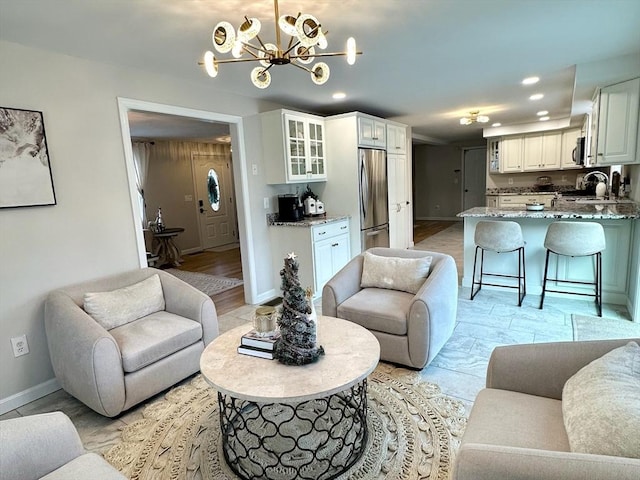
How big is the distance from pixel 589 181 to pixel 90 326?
7633 millimetres

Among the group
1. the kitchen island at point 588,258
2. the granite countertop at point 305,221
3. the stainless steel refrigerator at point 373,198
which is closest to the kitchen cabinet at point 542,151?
the kitchen island at point 588,258

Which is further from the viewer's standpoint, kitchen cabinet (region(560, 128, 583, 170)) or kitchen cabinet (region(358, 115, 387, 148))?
kitchen cabinet (region(560, 128, 583, 170))

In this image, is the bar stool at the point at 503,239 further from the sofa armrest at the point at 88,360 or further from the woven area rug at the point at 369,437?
the sofa armrest at the point at 88,360

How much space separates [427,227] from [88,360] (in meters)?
8.57

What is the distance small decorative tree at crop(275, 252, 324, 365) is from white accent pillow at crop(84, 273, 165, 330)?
1.38m

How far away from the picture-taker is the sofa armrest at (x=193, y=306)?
2654mm

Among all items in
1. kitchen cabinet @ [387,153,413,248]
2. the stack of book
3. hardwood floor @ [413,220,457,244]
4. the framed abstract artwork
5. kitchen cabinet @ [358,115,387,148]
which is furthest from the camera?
hardwood floor @ [413,220,457,244]

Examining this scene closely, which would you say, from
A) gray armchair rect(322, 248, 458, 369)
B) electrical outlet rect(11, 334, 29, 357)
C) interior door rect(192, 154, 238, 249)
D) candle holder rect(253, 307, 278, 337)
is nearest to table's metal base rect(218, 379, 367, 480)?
candle holder rect(253, 307, 278, 337)

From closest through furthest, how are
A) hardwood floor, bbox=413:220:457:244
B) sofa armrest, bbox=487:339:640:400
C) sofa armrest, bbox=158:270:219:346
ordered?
sofa armrest, bbox=487:339:640:400 → sofa armrest, bbox=158:270:219:346 → hardwood floor, bbox=413:220:457:244

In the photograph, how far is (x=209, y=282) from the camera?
5254mm

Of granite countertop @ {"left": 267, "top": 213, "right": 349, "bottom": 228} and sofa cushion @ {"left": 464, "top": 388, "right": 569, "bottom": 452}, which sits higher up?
granite countertop @ {"left": 267, "top": 213, "right": 349, "bottom": 228}

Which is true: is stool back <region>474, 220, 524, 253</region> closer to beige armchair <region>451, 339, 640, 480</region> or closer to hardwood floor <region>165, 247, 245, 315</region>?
beige armchair <region>451, 339, 640, 480</region>

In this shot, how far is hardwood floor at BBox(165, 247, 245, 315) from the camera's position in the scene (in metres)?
4.30

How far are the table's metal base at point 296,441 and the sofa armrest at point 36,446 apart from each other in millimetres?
641
